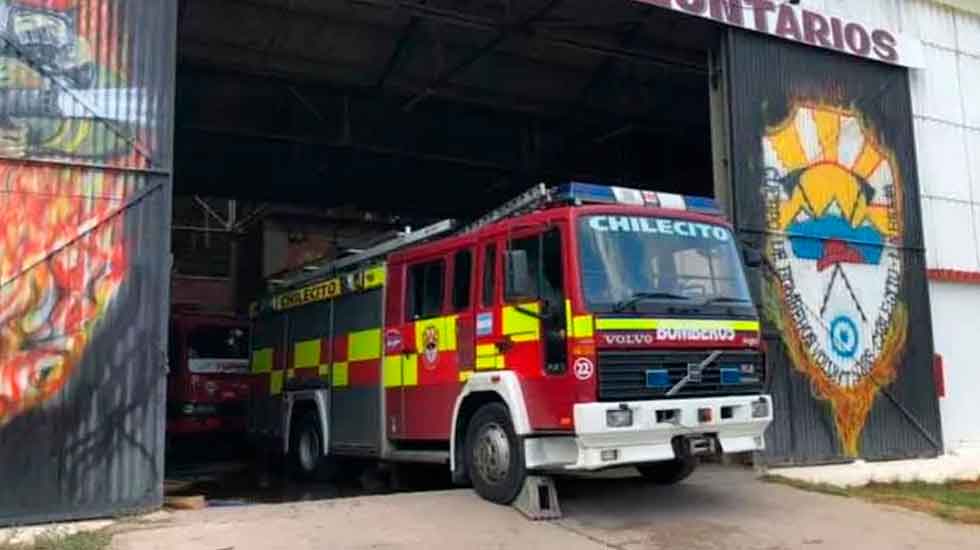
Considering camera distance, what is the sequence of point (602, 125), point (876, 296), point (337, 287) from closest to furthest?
point (337, 287), point (876, 296), point (602, 125)

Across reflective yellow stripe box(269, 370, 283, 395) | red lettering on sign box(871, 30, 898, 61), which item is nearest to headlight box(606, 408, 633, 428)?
reflective yellow stripe box(269, 370, 283, 395)

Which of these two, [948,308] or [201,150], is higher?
[201,150]

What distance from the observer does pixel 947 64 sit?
15.0m

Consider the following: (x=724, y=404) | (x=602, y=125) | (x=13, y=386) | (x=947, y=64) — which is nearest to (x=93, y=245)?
(x=13, y=386)

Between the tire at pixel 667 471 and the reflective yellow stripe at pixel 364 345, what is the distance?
129 inches

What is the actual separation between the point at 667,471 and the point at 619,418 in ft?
8.23

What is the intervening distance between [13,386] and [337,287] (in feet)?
15.3

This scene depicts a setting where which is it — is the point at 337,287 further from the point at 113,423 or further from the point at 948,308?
the point at 948,308

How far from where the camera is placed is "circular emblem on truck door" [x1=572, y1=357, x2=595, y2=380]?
8070 mm

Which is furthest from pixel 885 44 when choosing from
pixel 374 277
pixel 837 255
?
pixel 374 277

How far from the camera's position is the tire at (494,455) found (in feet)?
28.6

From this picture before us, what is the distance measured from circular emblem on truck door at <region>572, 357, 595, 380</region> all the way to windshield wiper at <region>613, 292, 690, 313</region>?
1.68 feet

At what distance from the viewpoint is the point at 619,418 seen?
26.3ft

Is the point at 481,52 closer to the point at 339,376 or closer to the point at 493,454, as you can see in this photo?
the point at 339,376
